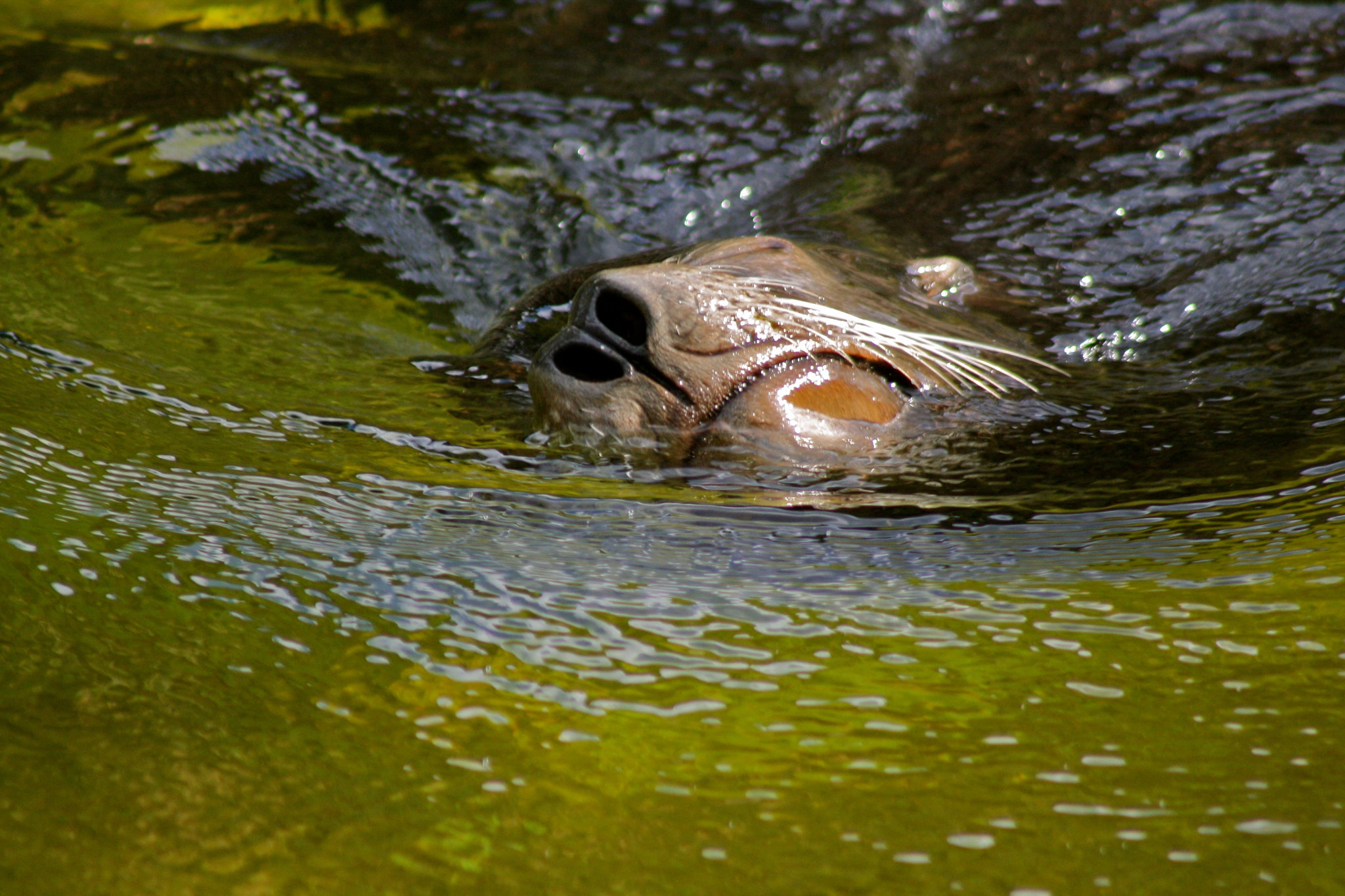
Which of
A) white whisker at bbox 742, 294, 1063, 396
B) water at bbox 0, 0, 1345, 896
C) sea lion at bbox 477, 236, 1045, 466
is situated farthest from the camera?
white whisker at bbox 742, 294, 1063, 396

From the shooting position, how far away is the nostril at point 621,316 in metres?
3.04

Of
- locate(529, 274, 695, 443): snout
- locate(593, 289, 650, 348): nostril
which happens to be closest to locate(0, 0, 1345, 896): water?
locate(529, 274, 695, 443): snout

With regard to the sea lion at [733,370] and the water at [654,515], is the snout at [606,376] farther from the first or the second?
the water at [654,515]

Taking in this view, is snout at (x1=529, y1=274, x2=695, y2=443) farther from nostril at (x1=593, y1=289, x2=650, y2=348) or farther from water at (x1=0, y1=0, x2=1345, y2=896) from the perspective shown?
water at (x1=0, y1=0, x2=1345, y2=896)

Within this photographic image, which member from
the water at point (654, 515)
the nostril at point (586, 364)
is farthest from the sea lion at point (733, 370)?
the water at point (654, 515)

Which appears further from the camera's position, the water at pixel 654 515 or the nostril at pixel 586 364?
the nostril at pixel 586 364

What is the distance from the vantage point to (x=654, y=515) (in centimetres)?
270

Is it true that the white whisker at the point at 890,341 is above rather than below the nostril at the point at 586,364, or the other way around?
above

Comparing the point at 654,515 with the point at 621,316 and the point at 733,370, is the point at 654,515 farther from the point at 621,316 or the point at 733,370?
the point at 621,316

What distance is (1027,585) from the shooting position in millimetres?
2359

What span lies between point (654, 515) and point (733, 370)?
1.55ft

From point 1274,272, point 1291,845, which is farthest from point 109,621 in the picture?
point 1274,272

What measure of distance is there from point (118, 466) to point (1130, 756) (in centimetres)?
200

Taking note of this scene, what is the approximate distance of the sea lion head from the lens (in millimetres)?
2975
